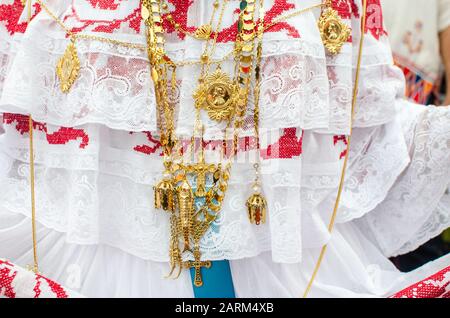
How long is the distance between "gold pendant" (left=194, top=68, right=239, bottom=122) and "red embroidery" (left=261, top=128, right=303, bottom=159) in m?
0.11

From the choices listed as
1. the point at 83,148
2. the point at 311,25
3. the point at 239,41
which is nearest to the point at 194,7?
the point at 239,41

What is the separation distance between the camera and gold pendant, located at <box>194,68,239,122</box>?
1071mm

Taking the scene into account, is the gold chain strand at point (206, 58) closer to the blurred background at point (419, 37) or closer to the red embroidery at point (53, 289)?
the red embroidery at point (53, 289)

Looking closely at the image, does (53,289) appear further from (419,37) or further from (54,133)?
(419,37)

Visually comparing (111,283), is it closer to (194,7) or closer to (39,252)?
(39,252)

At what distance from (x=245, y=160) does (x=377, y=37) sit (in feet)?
1.37

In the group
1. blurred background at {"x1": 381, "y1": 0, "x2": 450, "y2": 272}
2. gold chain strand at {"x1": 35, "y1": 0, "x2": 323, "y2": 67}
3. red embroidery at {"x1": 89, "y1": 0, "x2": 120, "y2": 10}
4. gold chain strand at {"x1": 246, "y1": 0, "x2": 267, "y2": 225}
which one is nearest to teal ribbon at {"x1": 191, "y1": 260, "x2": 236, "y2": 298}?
gold chain strand at {"x1": 246, "y1": 0, "x2": 267, "y2": 225}

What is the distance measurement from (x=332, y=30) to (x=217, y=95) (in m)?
0.28

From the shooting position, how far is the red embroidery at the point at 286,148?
1.09m

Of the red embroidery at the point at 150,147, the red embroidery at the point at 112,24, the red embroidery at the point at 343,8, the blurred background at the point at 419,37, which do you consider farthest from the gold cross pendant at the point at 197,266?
the blurred background at the point at 419,37

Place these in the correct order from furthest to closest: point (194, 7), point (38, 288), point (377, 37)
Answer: point (377, 37) → point (194, 7) → point (38, 288)

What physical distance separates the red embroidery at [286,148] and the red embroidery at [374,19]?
0.32m

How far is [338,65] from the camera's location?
45.5 inches

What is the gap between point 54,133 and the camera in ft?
3.67
